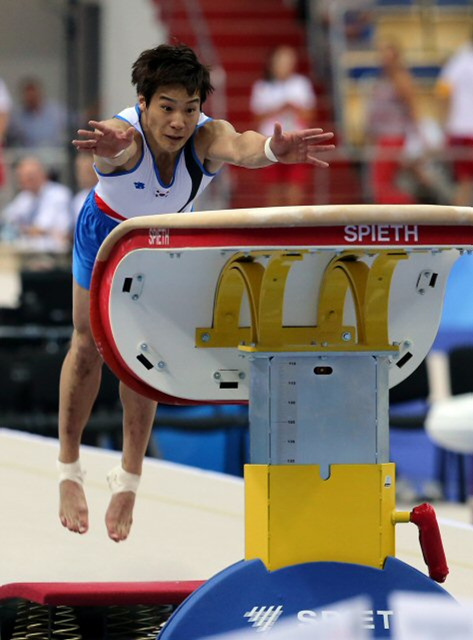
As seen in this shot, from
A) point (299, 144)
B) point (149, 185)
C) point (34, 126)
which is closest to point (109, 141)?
point (149, 185)

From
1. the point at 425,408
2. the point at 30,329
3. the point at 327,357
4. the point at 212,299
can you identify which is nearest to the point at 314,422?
the point at 327,357

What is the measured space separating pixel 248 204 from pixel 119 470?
7638mm

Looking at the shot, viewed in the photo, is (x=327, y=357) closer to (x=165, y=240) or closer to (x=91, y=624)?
(x=165, y=240)

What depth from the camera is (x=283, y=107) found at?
1082cm

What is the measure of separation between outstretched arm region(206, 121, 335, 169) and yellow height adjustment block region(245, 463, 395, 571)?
74cm

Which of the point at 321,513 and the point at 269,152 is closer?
the point at 321,513

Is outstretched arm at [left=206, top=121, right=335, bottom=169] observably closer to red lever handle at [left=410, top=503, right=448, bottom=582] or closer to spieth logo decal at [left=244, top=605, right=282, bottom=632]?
red lever handle at [left=410, top=503, right=448, bottom=582]

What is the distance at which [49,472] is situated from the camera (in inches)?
206

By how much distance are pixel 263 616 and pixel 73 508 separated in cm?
116

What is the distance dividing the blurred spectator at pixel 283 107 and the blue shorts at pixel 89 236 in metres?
7.09

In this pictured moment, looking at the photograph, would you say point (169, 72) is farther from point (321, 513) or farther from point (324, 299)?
point (321, 513)

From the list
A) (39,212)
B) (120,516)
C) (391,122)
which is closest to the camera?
(120,516)

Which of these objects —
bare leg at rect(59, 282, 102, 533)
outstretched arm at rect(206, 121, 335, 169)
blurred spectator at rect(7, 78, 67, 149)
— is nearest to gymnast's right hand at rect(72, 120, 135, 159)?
outstretched arm at rect(206, 121, 335, 169)

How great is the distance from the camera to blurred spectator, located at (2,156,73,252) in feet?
33.8
